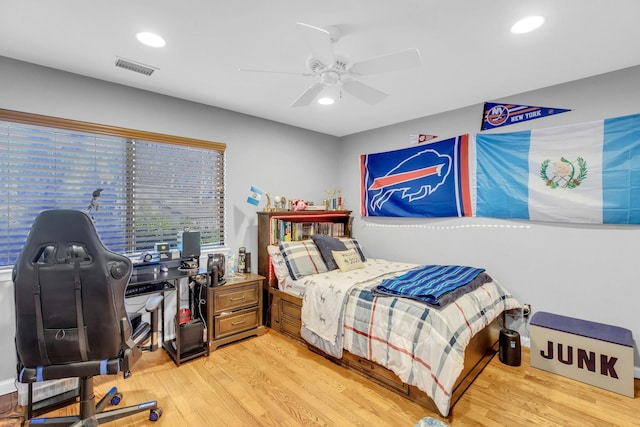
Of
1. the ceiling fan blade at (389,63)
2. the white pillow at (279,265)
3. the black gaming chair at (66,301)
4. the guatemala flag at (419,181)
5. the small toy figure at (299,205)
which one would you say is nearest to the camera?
the black gaming chair at (66,301)

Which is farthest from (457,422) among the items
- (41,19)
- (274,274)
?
(41,19)

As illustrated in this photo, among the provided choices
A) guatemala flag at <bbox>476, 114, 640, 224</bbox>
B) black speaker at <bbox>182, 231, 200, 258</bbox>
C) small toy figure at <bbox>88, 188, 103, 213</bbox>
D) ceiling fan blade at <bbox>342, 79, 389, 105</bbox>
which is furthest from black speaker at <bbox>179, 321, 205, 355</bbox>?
guatemala flag at <bbox>476, 114, 640, 224</bbox>

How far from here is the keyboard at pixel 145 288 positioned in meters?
2.51

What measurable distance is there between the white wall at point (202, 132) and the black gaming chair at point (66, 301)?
44.3 inches

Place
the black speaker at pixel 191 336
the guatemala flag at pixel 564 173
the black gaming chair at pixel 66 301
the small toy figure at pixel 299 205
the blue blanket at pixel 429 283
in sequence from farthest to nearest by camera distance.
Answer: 1. the small toy figure at pixel 299 205
2. the black speaker at pixel 191 336
3. the guatemala flag at pixel 564 173
4. the blue blanket at pixel 429 283
5. the black gaming chair at pixel 66 301

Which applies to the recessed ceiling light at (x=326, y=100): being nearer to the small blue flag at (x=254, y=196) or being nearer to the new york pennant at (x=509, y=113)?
the small blue flag at (x=254, y=196)

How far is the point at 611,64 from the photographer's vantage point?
7.66 feet

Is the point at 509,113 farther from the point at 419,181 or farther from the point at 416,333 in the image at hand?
the point at 416,333

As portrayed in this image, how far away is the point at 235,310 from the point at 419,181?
8.66 ft

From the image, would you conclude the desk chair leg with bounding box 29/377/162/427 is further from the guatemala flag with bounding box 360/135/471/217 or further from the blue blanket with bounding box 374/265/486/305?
the guatemala flag with bounding box 360/135/471/217

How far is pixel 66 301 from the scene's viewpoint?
1.52 metres

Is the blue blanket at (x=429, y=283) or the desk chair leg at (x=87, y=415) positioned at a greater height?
the blue blanket at (x=429, y=283)

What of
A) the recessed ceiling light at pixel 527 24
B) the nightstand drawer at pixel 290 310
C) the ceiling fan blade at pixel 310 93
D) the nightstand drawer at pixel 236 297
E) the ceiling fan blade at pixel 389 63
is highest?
the recessed ceiling light at pixel 527 24

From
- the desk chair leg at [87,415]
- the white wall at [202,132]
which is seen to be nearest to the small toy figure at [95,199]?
the white wall at [202,132]
